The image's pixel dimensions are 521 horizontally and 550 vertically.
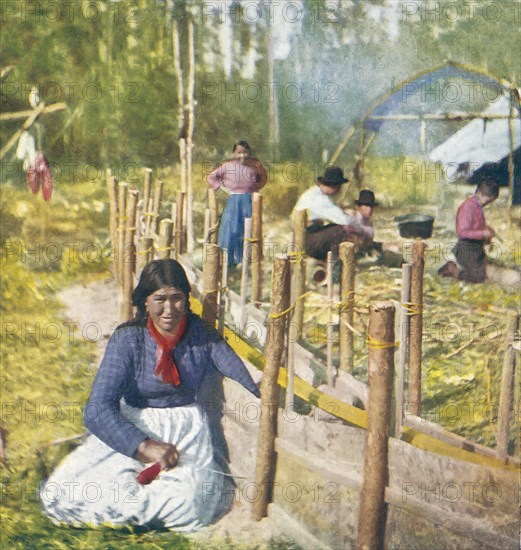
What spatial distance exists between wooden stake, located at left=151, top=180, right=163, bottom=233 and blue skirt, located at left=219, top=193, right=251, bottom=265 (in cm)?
29

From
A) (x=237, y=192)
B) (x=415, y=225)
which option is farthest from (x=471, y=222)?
(x=237, y=192)

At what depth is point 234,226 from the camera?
404 cm

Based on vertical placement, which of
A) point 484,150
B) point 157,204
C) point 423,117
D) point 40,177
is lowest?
point 157,204

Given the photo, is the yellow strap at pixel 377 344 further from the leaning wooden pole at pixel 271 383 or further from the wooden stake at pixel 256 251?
the wooden stake at pixel 256 251

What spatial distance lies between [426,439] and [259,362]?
73cm

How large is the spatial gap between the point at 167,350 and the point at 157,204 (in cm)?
68

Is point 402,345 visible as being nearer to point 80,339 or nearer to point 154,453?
point 154,453

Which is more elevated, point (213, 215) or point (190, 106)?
point (190, 106)

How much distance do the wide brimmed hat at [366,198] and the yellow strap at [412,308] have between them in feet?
1.69

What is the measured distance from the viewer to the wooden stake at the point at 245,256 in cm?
396

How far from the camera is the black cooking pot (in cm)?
395

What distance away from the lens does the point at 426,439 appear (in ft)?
12.3

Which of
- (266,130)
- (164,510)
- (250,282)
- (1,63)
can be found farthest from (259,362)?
(1,63)

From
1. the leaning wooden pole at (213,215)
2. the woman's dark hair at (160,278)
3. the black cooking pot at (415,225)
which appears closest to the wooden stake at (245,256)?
the leaning wooden pole at (213,215)
